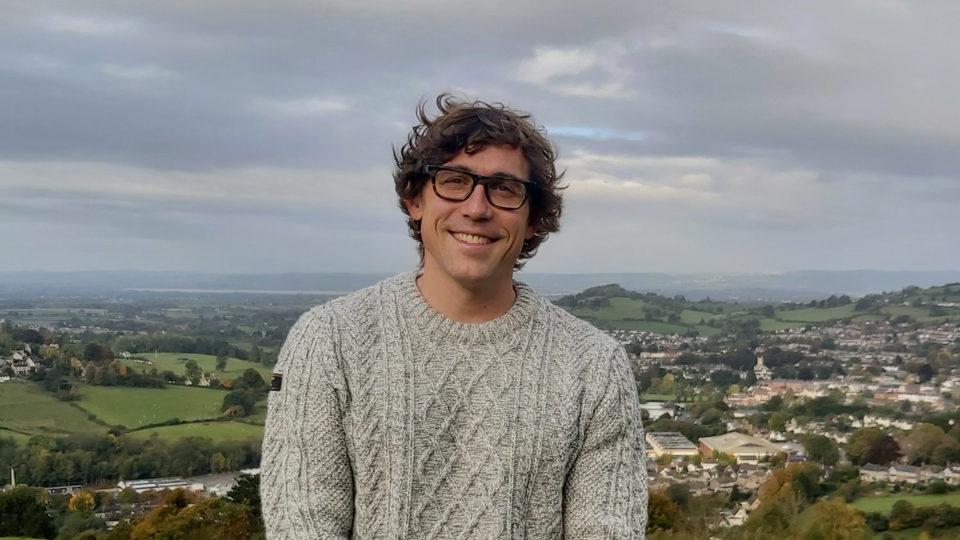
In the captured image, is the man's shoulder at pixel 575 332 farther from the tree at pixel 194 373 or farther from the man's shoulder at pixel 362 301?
the tree at pixel 194 373

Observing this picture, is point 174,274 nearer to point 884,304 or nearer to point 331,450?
point 884,304

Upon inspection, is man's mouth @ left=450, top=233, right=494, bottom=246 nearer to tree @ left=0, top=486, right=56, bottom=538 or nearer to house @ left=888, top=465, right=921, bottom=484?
house @ left=888, top=465, right=921, bottom=484

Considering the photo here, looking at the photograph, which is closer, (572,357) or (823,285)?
(572,357)

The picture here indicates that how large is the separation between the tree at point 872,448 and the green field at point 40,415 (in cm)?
1472

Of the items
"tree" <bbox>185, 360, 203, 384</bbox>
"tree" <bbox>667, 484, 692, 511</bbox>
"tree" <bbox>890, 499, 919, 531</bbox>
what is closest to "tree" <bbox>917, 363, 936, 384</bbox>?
"tree" <bbox>890, 499, 919, 531</bbox>

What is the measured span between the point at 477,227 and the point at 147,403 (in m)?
18.1

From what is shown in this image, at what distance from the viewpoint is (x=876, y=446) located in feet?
42.7

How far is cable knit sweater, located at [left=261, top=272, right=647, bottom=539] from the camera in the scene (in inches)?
72.1

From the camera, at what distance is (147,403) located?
18078mm

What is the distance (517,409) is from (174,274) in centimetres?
3636

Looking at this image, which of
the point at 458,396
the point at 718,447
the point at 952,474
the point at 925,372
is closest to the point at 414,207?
the point at 458,396

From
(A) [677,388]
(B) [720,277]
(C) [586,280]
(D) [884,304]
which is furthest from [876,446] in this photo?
(B) [720,277]

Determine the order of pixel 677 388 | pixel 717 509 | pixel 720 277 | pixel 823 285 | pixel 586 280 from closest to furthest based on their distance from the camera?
pixel 717 509, pixel 677 388, pixel 586 280, pixel 720 277, pixel 823 285

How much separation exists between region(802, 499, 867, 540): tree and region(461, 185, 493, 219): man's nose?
23.7 ft
